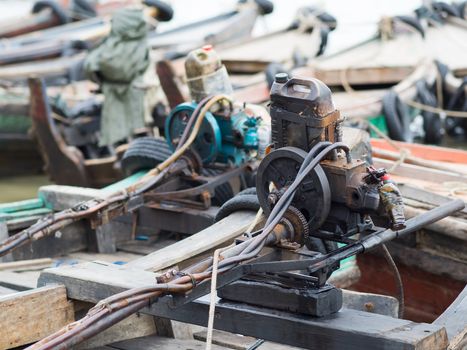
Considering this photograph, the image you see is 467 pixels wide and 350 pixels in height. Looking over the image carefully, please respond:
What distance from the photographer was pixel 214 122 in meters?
4.81

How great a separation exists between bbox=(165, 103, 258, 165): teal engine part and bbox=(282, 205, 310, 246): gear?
5.41 feet

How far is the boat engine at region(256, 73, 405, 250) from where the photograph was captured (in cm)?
315

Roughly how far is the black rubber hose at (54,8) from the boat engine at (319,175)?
11483mm

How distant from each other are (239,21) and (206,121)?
7960mm

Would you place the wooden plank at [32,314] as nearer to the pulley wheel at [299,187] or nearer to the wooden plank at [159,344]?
the wooden plank at [159,344]

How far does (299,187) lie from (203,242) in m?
1.05

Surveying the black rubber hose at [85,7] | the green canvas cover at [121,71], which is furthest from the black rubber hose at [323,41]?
the black rubber hose at [85,7]

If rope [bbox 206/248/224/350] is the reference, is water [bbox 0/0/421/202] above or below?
below

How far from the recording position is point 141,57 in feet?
28.9

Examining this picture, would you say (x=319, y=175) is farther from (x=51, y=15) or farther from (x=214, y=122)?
(x=51, y=15)

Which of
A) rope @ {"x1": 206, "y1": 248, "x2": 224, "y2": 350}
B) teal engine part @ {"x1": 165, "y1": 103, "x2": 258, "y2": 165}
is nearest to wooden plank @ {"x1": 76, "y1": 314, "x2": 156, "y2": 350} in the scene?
rope @ {"x1": 206, "y1": 248, "x2": 224, "y2": 350}

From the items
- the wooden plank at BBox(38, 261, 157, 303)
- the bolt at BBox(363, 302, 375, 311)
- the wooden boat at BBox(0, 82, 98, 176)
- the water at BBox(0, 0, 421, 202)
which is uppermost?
the wooden plank at BBox(38, 261, 157, 303)

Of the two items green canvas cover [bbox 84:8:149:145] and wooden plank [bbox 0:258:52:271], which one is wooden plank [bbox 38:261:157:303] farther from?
green canvas cover [bbox 84:8:149:145]

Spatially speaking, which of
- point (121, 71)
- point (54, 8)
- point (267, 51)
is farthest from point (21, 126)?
point (54, 8)
